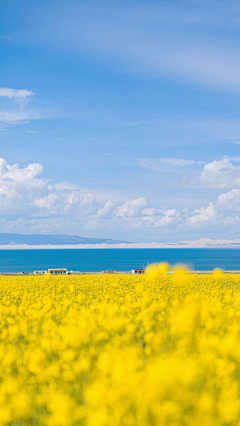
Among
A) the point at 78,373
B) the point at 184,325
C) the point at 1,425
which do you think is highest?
the point at 184,325

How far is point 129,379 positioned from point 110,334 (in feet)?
17.0

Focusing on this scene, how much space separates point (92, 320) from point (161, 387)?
16.4 feet

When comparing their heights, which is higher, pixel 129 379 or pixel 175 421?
pixel 129 379

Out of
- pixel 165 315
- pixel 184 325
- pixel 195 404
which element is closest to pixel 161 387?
pixel 195 404

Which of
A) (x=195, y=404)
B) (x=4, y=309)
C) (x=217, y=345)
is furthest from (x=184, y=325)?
(x=4, y=309)

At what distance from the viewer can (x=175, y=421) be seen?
15.2ft

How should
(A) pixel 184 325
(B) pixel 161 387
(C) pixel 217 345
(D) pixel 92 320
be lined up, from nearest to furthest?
1. (B) pixel 161 387
2. (C) pixel 217 345
3. (A) pixel 184 325
4. (D) pixel 92 320

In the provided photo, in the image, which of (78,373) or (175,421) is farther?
(78,373)

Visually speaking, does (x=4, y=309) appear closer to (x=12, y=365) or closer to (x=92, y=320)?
(x=92, y=320)

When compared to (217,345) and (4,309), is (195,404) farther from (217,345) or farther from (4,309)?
(4,309)

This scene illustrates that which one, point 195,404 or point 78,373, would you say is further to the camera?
point 78,373

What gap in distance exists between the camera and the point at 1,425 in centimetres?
583

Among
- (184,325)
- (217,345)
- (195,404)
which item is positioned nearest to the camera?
(195,404)

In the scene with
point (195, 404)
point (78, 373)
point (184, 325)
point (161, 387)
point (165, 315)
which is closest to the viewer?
point (161, 387)
